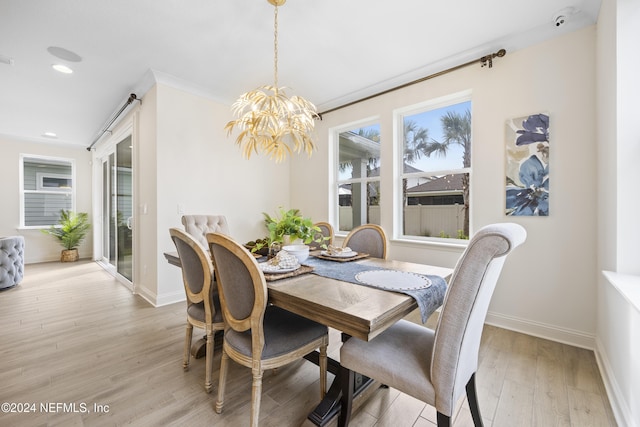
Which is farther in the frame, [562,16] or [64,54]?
[64,54]

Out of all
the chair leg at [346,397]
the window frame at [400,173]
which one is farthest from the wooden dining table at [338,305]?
the window frame at [400,173]

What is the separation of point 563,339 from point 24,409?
3816 mm

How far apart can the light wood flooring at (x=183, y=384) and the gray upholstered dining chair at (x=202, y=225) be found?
0.90m

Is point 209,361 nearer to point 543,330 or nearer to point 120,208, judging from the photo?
point 543,330

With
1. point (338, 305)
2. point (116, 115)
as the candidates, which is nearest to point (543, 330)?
point (338, 305)

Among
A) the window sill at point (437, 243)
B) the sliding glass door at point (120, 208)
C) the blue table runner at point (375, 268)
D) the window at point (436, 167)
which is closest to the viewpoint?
the blue table runner at point (375, 268)

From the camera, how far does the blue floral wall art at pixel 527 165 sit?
2.35 metres

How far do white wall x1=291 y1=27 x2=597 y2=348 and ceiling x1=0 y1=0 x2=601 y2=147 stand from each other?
239 millimetres

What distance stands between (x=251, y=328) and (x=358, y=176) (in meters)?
2.98

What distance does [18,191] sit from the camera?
5.48 meters

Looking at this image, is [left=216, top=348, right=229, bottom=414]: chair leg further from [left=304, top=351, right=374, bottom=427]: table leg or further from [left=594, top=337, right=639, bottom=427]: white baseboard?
[left=594, top=337, right=639, bottom=427]: white baseboard

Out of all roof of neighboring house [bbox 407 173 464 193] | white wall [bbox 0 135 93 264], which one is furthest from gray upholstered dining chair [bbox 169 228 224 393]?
white wall [bbox 0 135 93 264]

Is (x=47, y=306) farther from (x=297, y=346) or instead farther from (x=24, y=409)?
(x=297, y=346)

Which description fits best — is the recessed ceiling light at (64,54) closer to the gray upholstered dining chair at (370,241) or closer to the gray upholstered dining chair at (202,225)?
the gray upholstered dining chair at (202,225)
